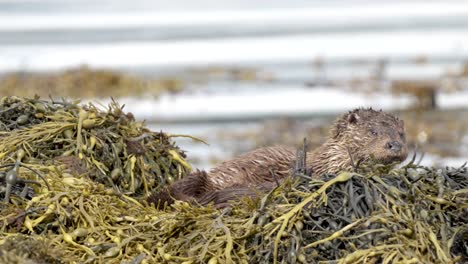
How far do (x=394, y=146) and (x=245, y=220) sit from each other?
1.90m

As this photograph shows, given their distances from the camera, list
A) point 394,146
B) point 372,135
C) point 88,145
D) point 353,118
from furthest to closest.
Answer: point 353,118 → point 372,135 → point 394,146 → point 88,145

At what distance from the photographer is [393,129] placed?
6.25 m

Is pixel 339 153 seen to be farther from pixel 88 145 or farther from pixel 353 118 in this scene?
pixel 88 145

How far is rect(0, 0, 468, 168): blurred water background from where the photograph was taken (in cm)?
1204

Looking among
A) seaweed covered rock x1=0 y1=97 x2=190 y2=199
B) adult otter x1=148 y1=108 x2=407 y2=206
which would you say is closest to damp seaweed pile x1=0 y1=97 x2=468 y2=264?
seaweed covered rock x1=0 y1=97 x2=190 y2=199

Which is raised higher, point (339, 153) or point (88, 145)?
point (88, 145)

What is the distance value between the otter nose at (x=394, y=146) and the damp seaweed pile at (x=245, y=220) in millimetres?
1195

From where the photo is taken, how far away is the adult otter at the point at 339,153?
6.18 meters

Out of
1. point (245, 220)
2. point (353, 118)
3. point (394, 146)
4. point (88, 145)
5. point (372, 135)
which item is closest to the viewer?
point (245, 220)

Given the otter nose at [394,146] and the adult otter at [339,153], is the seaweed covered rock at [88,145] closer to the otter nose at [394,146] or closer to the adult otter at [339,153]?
the adult otter at [339,153]

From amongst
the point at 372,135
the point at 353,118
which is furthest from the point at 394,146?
the point at 353,118

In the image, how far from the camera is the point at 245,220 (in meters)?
4.48

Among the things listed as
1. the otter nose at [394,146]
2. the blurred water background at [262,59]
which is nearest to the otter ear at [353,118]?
the otter nose at [394,146]

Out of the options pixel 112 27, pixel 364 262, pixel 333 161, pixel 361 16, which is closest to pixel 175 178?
pixel 333 161
